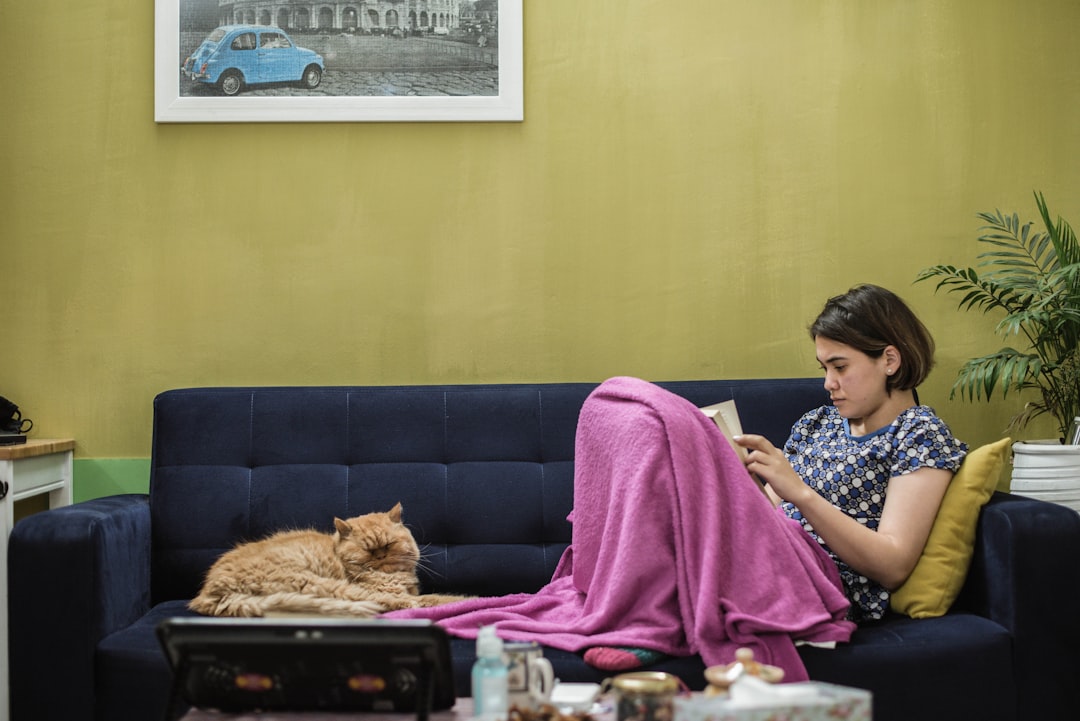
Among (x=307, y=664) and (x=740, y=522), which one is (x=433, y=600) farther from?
(x=307, y=664)

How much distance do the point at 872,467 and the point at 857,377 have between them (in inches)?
8.0

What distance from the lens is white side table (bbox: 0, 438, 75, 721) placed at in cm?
226

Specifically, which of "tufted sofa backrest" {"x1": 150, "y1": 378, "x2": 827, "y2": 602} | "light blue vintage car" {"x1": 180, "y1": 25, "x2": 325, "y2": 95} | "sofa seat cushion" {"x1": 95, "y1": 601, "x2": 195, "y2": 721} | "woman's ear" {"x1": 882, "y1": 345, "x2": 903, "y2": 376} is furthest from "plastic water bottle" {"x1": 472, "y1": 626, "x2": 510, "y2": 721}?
"light blue vintage car" {"x1": 180, "y1": 25, "x2": 325, "y2": 95}

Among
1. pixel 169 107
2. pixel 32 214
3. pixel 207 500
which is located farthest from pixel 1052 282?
pixel 32 214

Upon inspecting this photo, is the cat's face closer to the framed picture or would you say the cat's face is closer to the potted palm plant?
the framed picture

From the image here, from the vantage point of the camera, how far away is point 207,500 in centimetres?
239

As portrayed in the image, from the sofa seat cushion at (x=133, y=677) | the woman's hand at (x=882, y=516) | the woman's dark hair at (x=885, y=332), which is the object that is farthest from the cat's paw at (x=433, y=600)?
the woman's dark hair at (x=885, y=332)

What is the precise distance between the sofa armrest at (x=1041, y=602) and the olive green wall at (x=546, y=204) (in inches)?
35.3

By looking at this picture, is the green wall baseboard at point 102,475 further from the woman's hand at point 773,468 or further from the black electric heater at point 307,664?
the woman's hand at point 773,468

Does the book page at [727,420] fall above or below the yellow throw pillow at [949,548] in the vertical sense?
above

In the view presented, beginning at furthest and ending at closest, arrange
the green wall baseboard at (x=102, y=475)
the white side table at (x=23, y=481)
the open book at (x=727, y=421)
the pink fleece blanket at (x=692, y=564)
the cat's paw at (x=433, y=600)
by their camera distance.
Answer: the green wall baseboard at (x=102, y=475) < the white side table at (x=23, y=481) < the cat's paw at (x=433, y=600) < the open book at (x=727, y=421) < the pink fleece blanket at (x=692, y=564)

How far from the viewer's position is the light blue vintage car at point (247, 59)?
107 inches

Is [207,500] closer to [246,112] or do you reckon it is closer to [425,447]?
[425,447]

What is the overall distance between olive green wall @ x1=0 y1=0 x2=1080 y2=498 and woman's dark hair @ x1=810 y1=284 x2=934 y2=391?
71cm
